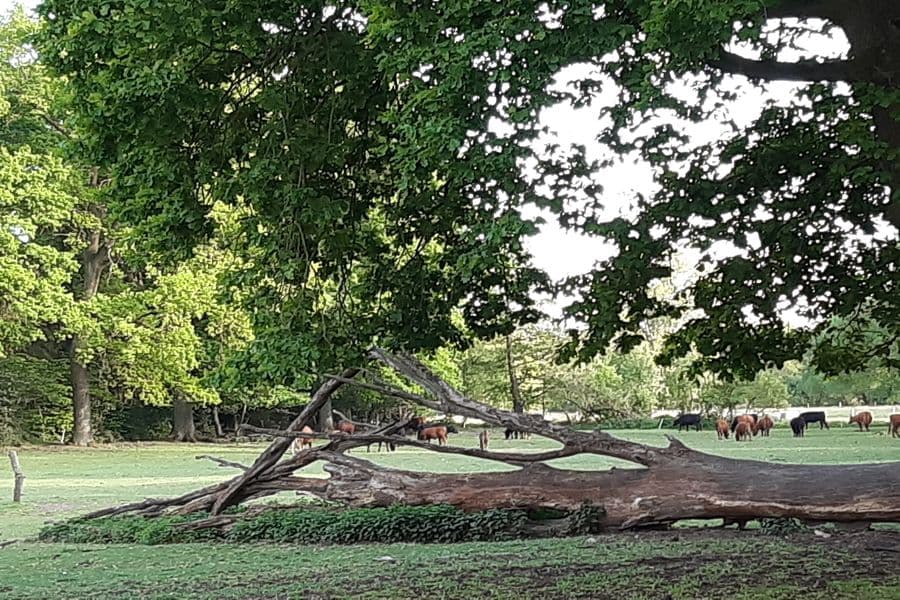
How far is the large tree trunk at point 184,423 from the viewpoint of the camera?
40.6 metres

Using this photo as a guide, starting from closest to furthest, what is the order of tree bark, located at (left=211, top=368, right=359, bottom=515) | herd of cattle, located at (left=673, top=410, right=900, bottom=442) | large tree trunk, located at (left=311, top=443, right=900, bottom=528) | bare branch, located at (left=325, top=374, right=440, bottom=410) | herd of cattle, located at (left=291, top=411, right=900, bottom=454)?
large tree trunk, located at (left=311, top=443, right=900, bottom=528) → bare branch, located at (left=325, top=374, right=440, bottom=410) → tree bark, located at (left=211, top=368, right=359, bottom=515) → herd of cattle, located at (left=291, top=411, right=900, bottom=454) → herd of cattle, located at (left=673, top=410, right=900, bottom=442)

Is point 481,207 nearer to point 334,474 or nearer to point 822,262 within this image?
point 822,262

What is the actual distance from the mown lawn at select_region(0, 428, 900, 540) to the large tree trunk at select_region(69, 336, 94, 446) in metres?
1.23

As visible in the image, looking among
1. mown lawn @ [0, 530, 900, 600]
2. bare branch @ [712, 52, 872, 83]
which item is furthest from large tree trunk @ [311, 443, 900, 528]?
bare branch @ [712, 52, 872, 83]

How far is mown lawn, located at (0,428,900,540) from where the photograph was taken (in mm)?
16406

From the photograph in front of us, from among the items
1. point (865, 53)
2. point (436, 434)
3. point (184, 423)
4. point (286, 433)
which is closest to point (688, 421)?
point (436, 434)

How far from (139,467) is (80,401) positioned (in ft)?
33.6

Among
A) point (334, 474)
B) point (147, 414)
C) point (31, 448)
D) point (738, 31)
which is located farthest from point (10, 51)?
point (738, 31)

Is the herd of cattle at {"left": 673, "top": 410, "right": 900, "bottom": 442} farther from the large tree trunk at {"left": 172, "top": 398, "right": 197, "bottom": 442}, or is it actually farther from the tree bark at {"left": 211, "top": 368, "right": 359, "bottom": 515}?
the tree bark at {"left": 211, "top": 368, "right": 359, "bottom": 515}

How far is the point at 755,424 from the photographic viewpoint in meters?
41.7

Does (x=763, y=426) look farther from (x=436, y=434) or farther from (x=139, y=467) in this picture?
(x=139, y=467)

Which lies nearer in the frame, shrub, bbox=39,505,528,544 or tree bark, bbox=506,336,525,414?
shrub, bbox=39,505,528,544

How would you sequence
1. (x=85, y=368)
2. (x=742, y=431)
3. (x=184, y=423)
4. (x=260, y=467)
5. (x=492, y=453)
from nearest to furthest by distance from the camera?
(x=492, y=453) → (x=260, y=467) → (x=85, y=368) → (x=742, y=431) → (x=184, y=423)

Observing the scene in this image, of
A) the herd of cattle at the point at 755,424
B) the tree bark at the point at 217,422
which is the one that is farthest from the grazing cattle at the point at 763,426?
the tree bark at the point at 217,422
